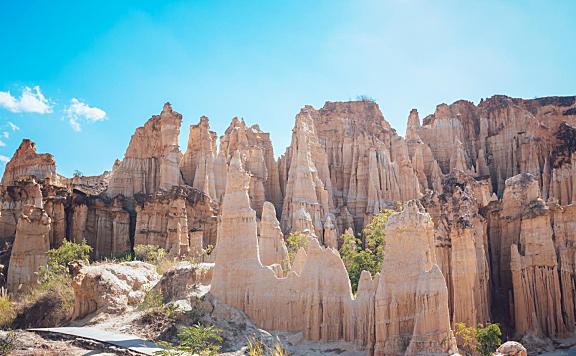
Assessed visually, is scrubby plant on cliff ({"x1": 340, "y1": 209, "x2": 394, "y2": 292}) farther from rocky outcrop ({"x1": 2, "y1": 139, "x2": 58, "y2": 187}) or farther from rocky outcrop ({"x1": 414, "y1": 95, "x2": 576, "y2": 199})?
rocky outcrop ({"x1": 2, "y1": 139, "x2": 58, "y2": 187})

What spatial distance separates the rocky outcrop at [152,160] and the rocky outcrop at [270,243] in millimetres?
16967

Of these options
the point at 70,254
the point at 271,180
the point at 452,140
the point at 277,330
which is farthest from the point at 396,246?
the point at 452,140

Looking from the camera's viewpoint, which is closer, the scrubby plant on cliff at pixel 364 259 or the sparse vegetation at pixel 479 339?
the sparse vegetation at pixel 479 339

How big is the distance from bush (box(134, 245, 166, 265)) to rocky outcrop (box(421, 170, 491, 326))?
1685 centimetres

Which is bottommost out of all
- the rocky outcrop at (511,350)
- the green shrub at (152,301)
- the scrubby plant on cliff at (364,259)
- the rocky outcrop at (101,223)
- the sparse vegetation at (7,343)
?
the rocky outcrop at (511,350)


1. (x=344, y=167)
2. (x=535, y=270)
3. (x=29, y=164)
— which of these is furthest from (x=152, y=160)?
(x=535, y=270)

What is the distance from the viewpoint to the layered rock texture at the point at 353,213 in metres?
24.6

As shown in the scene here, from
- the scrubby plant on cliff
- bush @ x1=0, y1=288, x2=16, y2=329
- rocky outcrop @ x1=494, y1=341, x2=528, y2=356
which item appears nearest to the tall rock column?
rocky outcrop @ x1=494, y1=341, x2=528, y2=356

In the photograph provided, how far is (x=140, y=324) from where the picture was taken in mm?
25109

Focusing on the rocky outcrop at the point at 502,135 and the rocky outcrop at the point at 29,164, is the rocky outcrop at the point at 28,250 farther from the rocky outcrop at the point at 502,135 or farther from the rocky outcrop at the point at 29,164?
the rocky outcrop at the point at 502,135

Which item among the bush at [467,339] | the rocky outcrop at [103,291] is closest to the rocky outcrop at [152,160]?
the rocky outcrop at [103,291]

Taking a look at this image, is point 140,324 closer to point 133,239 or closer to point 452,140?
point 133,239

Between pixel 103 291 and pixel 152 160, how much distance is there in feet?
83.1

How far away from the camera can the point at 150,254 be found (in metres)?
39.6
